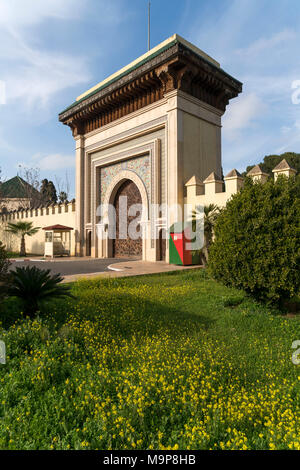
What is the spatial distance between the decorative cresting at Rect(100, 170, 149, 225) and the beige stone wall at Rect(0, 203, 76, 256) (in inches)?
164

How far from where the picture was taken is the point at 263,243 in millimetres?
6754

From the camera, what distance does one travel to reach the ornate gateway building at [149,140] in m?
14.5

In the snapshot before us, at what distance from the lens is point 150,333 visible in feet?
17.1

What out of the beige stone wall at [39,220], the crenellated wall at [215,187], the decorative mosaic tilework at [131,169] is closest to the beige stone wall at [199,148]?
the crenellated wall at [215,187]

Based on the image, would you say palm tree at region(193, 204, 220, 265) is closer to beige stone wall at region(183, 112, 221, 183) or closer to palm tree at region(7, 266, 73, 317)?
beige stone wall at region(183, 112, 221, 183)

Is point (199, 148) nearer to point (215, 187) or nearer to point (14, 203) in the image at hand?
point (215, 187)

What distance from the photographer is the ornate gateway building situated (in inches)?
572

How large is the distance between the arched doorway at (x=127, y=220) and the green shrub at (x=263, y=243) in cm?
1043

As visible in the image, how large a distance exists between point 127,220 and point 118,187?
94.1 inches

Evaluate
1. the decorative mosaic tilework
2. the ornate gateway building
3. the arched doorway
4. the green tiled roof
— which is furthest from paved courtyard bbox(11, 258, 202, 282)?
the green tiled roof

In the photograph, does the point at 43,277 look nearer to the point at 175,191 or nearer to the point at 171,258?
the point at 171,258

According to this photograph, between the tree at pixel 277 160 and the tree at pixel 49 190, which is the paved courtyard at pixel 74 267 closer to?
the tree at pixel 277 160

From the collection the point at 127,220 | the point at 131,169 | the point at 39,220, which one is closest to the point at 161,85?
the point at 131,169
